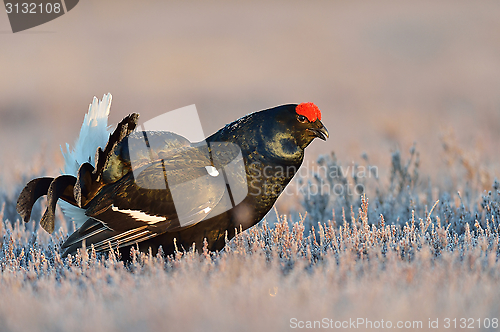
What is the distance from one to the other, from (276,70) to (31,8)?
50.5ft

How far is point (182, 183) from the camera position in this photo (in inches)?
130

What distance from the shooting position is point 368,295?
8.09 ft

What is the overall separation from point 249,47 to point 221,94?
14.2 metres

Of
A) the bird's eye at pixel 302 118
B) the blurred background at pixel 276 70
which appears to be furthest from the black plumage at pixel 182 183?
the blurred background at pixel 276 70

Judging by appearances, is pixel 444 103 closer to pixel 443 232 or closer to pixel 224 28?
pixel 443 232

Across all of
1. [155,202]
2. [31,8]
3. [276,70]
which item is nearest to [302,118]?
[155,202]

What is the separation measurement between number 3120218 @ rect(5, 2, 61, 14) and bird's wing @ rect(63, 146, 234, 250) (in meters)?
28.6

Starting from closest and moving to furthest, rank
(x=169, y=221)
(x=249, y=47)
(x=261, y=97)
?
(x=169, y=221), (x=261, y=97), (x=249, y=47)

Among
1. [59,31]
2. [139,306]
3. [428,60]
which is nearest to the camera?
[139,306]

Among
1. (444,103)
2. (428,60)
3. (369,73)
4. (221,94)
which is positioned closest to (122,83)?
(221,94)

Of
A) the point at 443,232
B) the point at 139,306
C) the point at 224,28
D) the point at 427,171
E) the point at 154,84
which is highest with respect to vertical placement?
the point at 224,28

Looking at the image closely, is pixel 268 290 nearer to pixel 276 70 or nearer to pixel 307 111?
pixel 307 111

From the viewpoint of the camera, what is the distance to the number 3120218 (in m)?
28.3

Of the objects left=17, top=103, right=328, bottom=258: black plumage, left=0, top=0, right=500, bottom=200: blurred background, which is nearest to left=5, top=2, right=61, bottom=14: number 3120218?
left=0, top=0, right=500, bottom=200: blurred background
